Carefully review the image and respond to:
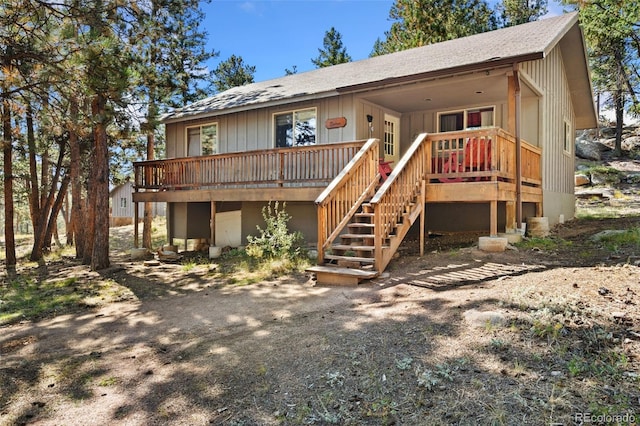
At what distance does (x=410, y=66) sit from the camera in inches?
394

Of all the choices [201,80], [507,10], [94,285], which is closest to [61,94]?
[94,285]

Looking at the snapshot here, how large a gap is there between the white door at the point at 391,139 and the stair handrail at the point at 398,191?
3.63 m

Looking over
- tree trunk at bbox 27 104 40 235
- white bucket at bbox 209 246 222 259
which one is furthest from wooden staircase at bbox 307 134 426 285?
tree trunk at bbox 27 104 40 235

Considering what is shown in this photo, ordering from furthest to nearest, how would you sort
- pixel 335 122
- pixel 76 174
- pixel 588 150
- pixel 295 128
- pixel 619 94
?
pixel 588 150, pixel 619 94, pixel 76 174, pixel 295 128, pixel 335 122

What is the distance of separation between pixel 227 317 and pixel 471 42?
10091 millimetres

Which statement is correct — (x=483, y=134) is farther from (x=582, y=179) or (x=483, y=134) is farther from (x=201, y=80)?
(x=201, y=80)

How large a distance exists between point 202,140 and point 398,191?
8505 millimetres

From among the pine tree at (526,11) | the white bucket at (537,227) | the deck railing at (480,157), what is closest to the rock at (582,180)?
the pine tree at (526,11)

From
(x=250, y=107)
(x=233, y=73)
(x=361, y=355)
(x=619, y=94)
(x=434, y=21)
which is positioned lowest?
(x=361, y=355)

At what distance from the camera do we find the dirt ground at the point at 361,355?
2877 millimetres

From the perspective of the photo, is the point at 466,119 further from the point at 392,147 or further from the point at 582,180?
the point at 582,180

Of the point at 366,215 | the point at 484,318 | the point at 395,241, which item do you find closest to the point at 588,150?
the point at 366,215

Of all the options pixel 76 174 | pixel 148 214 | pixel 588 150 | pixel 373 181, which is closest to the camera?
pixel 373 181

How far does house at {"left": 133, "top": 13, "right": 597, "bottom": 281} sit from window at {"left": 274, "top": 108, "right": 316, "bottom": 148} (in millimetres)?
42
